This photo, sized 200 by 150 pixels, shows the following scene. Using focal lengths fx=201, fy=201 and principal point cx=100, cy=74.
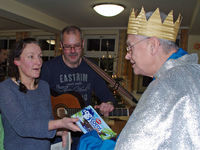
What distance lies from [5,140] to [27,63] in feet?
1.87

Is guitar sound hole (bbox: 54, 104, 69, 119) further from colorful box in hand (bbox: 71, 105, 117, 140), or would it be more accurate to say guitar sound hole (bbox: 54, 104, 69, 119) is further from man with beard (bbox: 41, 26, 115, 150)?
colorful box in hand (bbox: 71, 105, 117, 140)

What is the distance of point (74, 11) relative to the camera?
224 inches

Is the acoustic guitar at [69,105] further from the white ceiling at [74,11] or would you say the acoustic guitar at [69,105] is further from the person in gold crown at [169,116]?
the white ceiling at [74,11]

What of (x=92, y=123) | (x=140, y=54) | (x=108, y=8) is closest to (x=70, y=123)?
(x=92, y=123)

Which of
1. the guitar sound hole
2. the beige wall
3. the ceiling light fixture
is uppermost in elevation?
the ceiling light fixture

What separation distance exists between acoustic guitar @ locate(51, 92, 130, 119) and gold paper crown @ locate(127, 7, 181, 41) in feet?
4.02

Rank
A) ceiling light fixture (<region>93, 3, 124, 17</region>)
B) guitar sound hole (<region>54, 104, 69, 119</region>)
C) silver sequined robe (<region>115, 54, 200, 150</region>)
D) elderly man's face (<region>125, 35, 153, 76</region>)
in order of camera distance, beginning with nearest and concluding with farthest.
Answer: silver sequined robe (<region>115, 54, 200, 150</region>) < elderly man's face (<region>125, 35, 153, 76</region>) < guitar sound hole (<region>54, 104, 69, 119</region>) < ceiling light fixture (<region>93, 3, 124, 17</region>)

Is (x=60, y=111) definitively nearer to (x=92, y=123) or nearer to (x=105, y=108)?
(x=105, y=108)

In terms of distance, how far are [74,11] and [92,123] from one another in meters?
4.89

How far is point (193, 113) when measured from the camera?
729mm

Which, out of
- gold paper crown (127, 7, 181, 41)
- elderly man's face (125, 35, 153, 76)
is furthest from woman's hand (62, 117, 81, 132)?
gold paper crown (127, 7, 181, 41)

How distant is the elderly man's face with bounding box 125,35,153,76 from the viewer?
991mm

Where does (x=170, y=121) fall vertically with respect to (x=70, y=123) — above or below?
above

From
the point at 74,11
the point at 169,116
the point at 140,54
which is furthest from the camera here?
the point at 74,11
